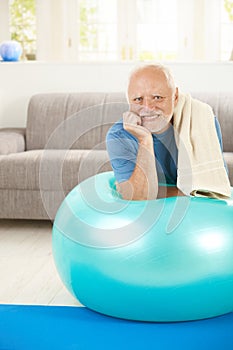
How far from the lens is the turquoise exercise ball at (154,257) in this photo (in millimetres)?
2205

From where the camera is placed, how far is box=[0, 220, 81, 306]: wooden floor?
277 centimetres

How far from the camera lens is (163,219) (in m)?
2.24

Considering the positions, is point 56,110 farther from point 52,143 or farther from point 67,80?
point 52,143

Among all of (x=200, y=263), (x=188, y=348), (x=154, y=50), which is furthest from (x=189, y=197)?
(x=154, y=50)

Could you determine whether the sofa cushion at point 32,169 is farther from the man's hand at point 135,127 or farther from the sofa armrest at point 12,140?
the man's hand at point 135,127

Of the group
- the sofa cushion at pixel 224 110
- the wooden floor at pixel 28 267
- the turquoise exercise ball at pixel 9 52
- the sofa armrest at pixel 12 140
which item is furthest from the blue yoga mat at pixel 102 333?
the turquoise exercise ball at pixel 9 52

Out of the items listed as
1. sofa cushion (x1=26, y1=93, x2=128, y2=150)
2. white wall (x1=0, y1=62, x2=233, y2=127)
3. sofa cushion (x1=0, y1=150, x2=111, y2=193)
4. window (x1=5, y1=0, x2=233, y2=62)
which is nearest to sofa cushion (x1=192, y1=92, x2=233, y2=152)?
white wall (x1=0, y1=62, x2=233, y2=127)

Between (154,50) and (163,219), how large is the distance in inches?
243

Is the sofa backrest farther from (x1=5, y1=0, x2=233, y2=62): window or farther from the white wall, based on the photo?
(x1=5, y1=0, x2=233, y2=62): window

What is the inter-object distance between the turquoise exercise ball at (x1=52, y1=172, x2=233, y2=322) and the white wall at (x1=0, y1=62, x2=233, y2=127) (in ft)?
8.58

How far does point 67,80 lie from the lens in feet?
16.5

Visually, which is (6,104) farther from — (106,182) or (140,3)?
(140,3)

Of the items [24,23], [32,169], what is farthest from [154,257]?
[24,23]

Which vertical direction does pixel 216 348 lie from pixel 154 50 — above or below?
below
